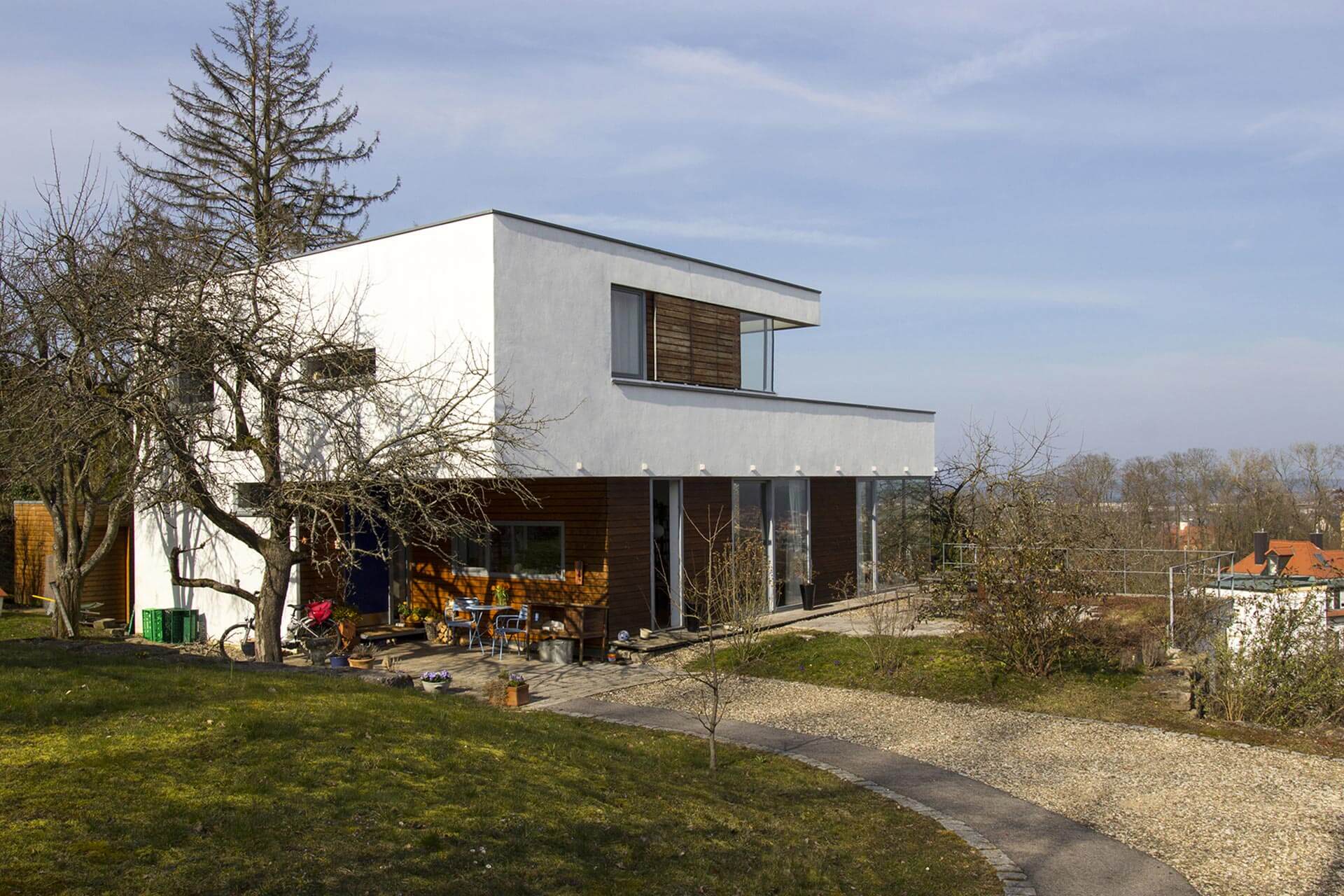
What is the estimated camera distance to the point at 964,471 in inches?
952

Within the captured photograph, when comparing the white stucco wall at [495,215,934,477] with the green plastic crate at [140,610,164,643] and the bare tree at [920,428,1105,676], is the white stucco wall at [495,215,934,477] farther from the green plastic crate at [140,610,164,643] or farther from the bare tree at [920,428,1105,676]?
the green plastic crate at [140,610,164,643]

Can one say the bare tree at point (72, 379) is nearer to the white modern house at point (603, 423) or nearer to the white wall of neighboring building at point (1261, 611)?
the white modern house at point (603, 423)

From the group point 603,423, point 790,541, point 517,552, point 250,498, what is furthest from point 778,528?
point 250,498

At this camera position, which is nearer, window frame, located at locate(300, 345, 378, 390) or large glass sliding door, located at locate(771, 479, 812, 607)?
window frame, located at locate(300, 345, 378, 390)

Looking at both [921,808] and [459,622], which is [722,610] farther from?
[459,622]

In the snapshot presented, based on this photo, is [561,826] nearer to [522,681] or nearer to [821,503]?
[522,681]

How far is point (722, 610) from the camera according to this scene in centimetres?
1073

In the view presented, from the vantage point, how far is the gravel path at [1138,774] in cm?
724

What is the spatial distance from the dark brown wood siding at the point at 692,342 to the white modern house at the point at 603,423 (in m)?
0.03

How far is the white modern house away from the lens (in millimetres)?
13984

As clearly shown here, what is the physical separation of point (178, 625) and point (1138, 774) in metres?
15.2

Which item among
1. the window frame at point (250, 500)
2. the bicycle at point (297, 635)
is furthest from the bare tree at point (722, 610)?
Result: the window frame at point (250, 500)

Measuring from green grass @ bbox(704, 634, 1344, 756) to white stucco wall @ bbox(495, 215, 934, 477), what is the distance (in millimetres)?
3455

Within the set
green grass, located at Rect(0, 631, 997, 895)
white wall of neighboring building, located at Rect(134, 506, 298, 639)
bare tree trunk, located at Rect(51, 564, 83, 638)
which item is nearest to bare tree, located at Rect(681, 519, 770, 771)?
green grass, located at Rect(0, 631, 997, 895)
